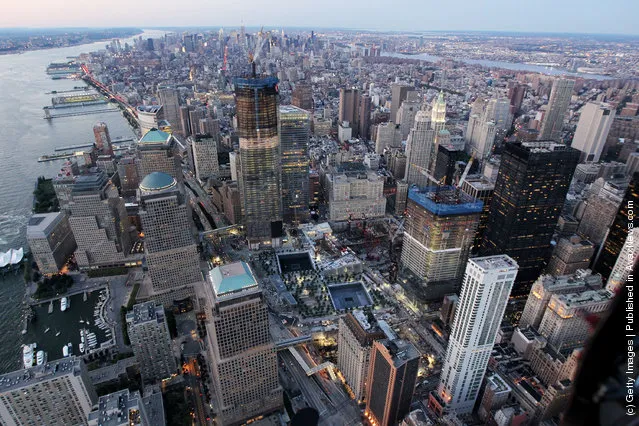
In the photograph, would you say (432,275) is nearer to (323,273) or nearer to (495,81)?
(323,273)

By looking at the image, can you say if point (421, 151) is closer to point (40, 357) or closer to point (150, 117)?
point (150, 117)

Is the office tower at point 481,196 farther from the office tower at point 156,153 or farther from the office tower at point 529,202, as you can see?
the office tower at point 156,153

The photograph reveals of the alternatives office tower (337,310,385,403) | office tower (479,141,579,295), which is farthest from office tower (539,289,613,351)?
office tower (337,310,385,403)

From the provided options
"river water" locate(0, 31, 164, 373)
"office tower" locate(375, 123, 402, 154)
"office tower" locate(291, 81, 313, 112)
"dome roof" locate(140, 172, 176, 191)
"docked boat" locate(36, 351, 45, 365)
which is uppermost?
"dome roof" locate(140, 172, 176, 191)

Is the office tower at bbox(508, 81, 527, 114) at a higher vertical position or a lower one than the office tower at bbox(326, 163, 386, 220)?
higher

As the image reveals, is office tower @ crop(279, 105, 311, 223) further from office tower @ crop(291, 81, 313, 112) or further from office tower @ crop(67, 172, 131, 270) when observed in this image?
office tower @ crop(291, 81, 313, 112)

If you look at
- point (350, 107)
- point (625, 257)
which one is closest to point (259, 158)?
point (625, 257)

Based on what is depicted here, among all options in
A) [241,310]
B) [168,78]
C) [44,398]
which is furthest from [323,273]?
[168,78]
